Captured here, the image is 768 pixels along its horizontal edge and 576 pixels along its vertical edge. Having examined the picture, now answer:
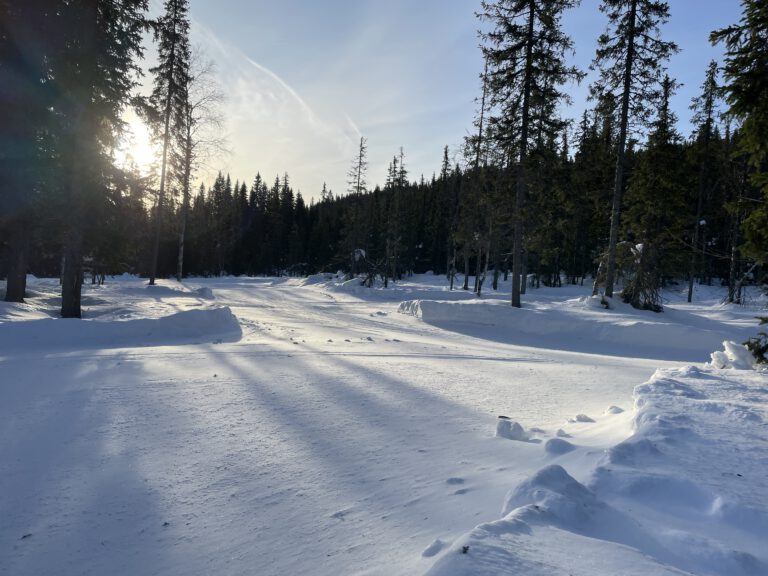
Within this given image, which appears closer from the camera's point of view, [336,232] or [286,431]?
[286,431]

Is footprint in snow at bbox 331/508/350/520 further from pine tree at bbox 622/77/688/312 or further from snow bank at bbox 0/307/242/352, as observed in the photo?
pine tree at bbox 622/77/688/312

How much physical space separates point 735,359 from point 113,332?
39.6ft

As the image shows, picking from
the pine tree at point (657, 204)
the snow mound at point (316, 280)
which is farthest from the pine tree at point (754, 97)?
the snow mound at point (316, 280)

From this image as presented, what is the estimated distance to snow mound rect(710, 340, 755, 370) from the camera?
21.9ft

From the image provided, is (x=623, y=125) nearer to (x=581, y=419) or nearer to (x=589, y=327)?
(x=589, y=327)

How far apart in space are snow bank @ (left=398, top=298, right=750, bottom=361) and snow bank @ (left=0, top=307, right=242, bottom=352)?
815 cm

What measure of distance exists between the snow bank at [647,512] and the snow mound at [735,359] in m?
3.62

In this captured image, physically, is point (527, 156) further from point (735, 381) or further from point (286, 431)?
point (286, 431)

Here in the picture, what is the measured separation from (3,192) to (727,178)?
123 feet

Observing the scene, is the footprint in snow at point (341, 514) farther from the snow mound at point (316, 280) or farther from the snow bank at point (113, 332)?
the snow mound at point (316, 280)

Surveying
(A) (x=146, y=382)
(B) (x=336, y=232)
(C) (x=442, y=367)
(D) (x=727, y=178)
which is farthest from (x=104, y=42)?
(B) (x=336, y=232)

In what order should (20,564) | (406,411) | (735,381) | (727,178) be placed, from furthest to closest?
(727,178) < (735,381) < (406,411) < (20,564)

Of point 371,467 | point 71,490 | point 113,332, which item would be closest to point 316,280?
point 113,332

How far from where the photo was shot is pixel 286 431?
14.1ft
